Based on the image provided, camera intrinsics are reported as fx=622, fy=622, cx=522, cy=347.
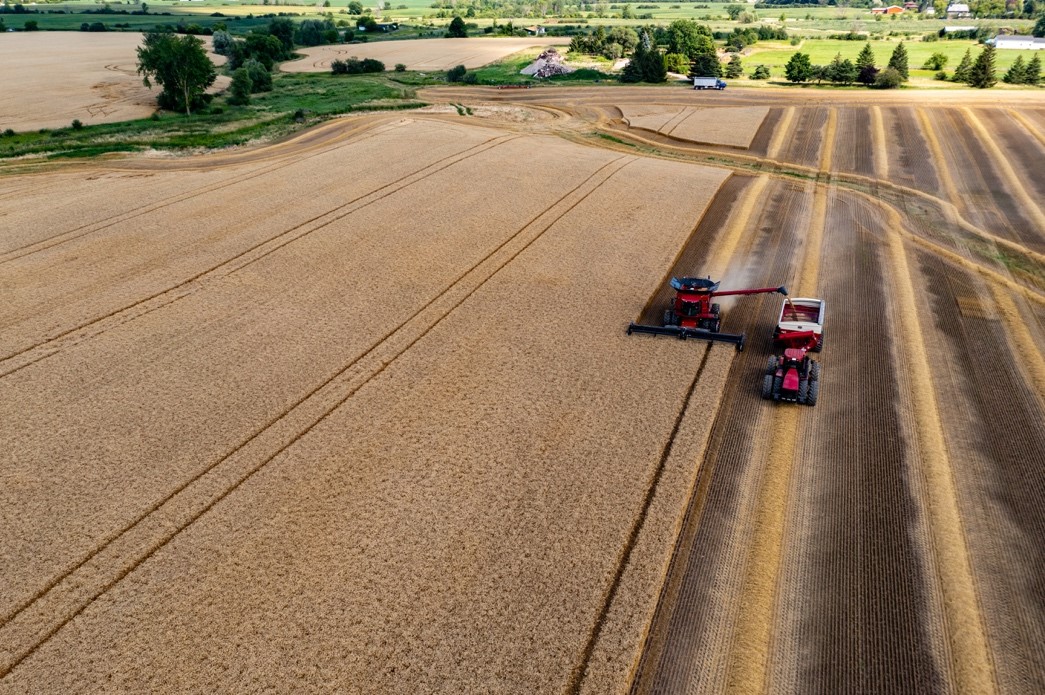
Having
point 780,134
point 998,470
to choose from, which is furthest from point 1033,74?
point 998,470

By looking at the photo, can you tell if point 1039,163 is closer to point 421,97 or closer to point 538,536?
point 538,536

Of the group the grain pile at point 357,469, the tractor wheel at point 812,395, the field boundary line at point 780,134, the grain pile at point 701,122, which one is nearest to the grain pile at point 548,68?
the grain pile at point 701,122

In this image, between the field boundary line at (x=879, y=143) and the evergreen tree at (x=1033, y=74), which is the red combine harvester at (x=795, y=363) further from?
the evergreen tree at (x=1033, y=74)

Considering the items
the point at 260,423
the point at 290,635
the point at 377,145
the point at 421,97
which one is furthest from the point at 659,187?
the point at 421,97

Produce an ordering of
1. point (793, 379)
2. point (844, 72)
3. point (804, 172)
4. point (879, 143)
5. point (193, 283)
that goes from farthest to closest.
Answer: point (844, 72)
point (879, 143)
point (804, 172)
point (193, 283)
point (793, 379)

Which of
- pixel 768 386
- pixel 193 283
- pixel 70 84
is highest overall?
pixel 70 84

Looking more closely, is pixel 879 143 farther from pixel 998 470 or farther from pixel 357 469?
pixel 357 469

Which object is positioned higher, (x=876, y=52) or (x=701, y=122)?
(x=876, y=52)

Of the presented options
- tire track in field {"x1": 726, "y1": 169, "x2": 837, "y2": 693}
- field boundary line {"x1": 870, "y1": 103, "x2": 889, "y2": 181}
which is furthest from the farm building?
tire track in field {"x1": 726, "y1": 169, "x2": 837, "y2": 693}
